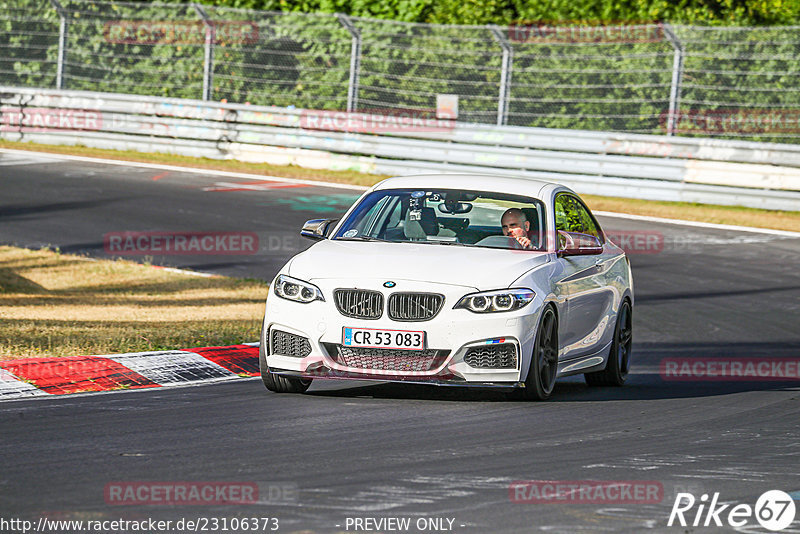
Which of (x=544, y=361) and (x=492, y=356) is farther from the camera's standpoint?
(x=544, y=361)

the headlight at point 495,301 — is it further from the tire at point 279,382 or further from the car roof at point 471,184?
the car roof at point 471,184

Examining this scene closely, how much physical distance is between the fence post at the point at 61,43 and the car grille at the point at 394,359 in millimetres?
22995

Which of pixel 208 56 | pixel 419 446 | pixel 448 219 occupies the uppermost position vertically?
pixel 208 56

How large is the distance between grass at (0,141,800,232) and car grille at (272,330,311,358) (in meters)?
14.5

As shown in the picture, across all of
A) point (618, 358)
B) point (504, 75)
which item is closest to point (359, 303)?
point (618, 358)

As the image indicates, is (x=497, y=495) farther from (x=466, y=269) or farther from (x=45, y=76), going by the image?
(x=45, y=76)

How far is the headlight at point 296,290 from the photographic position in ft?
28.0

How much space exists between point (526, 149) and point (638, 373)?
1352 centimetres

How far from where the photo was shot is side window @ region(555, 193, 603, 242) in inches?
398

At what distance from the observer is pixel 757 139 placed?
2481 centimetres

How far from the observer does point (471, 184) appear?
389 inches

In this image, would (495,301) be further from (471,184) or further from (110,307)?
(110,307)

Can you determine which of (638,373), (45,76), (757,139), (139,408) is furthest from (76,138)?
(139,408)

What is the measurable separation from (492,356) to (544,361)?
565 mm
